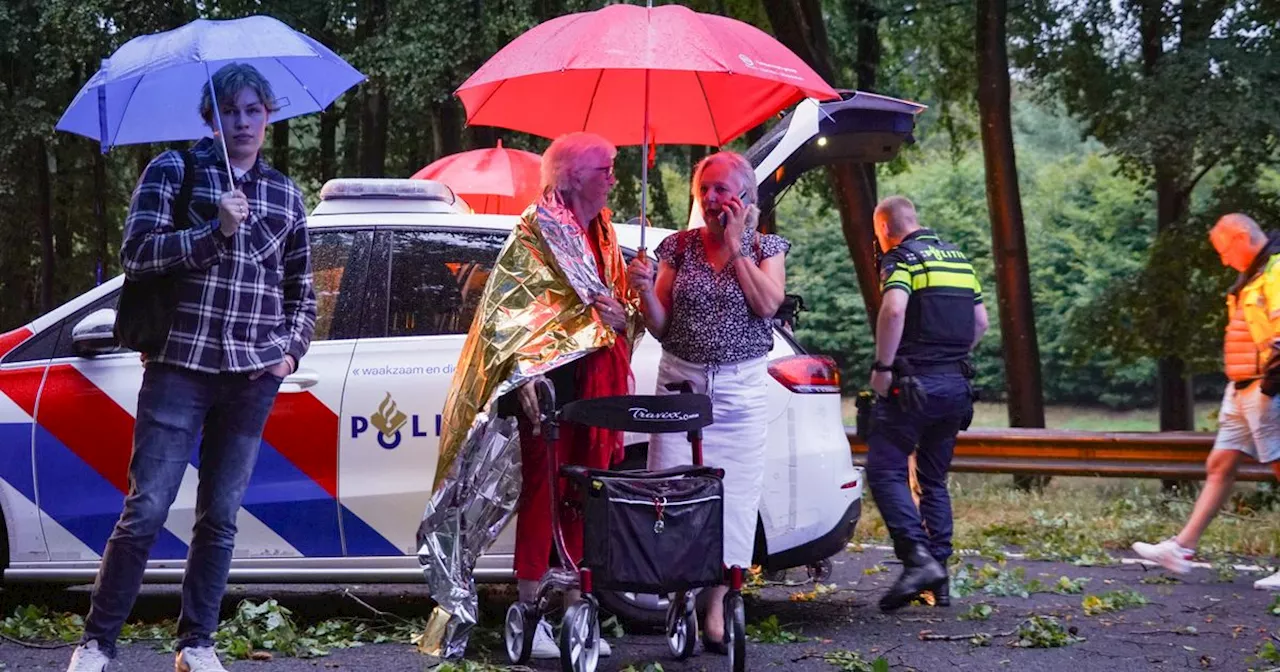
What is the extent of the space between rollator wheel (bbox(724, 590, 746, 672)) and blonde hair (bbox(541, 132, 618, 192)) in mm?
1565

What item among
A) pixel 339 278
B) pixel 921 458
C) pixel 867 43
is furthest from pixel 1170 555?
pixel 867 43

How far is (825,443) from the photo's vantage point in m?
6.69

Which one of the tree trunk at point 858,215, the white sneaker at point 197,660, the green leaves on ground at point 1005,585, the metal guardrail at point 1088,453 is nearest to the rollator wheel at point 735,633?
the white sneaker at point 197,660

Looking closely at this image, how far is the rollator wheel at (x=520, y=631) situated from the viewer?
226 inches

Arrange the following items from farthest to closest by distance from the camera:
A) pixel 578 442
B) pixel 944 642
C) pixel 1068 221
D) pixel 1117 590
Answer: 1. pixel 1068 221
2. pixel 1117 590
3. pixel 944 642
4. pixel 578 442

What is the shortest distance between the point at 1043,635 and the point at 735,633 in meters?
1.63

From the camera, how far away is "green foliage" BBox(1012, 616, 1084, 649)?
21.1 ft

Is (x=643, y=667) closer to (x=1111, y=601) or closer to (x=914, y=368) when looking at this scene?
(x=914, y=368)

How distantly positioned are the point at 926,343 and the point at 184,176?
367 centimetres

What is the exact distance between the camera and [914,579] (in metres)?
7.29

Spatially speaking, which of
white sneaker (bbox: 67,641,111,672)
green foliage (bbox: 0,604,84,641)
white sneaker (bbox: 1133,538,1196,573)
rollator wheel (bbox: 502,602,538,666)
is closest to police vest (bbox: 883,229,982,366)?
white sneaker (bbox: 1133,538,1196,573)

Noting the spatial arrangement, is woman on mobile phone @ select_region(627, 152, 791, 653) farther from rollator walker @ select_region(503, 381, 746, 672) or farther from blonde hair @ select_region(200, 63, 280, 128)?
blonde hair @ select_region(200, 63, 280, 128)

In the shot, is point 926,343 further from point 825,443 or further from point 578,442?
point 578,442

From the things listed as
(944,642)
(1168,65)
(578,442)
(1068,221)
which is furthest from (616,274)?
(1068,221)
